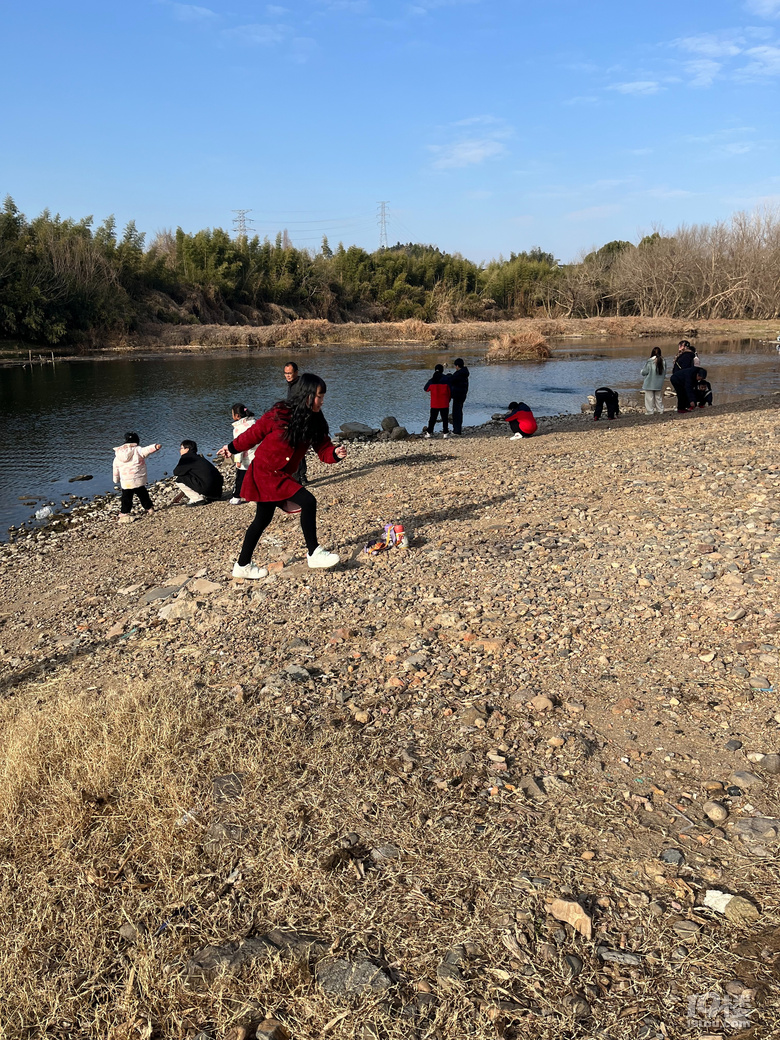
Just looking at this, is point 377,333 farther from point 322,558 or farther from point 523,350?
point 322,558

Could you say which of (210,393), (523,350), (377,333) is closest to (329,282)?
(377,333)

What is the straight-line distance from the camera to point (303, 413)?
591 cm

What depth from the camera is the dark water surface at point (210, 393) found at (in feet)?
58.7

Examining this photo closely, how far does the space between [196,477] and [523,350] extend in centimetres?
3440

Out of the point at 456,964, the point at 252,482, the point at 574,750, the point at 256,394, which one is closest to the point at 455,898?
the point at 456,964

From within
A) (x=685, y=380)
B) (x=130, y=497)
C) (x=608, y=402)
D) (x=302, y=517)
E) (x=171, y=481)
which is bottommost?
(x=171, y=481)

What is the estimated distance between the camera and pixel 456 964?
249 centimetres

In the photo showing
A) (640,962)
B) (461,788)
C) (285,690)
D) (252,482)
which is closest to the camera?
Result: (640,962)

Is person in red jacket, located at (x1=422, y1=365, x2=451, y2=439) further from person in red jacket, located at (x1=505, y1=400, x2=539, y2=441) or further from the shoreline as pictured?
person in red jacket, located at (x1=505, y1=400, x2=539, y2=441)

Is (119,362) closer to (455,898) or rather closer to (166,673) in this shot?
(166,673)

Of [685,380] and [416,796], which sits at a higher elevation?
[685,380]

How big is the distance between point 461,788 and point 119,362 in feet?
148

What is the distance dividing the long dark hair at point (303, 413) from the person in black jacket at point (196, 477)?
6075 mm

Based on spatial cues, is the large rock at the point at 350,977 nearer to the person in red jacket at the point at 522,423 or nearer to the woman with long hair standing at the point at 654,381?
the person in red jacket at the point at 522,423
